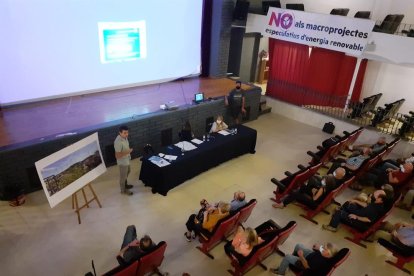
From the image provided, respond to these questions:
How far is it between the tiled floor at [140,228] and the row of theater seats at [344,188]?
197 mm

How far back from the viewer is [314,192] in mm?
6355

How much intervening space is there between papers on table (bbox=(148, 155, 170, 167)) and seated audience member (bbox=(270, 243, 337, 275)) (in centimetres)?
290

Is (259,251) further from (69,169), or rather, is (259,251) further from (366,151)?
(366,151)

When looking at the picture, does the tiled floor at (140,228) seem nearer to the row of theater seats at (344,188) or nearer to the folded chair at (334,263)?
the row of theater seats at (344,188)

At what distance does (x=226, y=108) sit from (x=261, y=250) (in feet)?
19.0

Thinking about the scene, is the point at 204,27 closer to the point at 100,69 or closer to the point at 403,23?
the point at 100,69

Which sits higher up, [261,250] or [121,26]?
[121,26]

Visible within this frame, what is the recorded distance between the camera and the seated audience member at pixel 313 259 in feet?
14.7

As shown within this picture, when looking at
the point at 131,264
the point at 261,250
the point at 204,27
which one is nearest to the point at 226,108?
the point at 204,27

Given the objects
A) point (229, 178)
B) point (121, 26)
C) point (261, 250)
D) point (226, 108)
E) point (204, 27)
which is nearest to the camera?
point (261, 250)

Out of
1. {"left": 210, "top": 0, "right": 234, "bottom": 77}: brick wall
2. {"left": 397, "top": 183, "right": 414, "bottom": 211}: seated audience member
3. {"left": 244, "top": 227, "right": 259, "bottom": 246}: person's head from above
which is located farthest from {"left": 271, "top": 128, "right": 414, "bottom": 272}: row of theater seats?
{"left": 210, "top": 0, "right": 234, "bottom": 77}: brick wall

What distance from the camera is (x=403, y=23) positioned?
10.6 meters

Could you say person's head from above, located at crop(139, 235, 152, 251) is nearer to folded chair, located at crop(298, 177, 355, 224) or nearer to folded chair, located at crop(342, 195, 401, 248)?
folded chair, located at crop(298, 177, 355, 224)

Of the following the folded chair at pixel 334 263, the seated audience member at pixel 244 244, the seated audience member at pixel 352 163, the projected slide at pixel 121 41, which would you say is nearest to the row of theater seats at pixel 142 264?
the seated audience member at pixel 244 244
